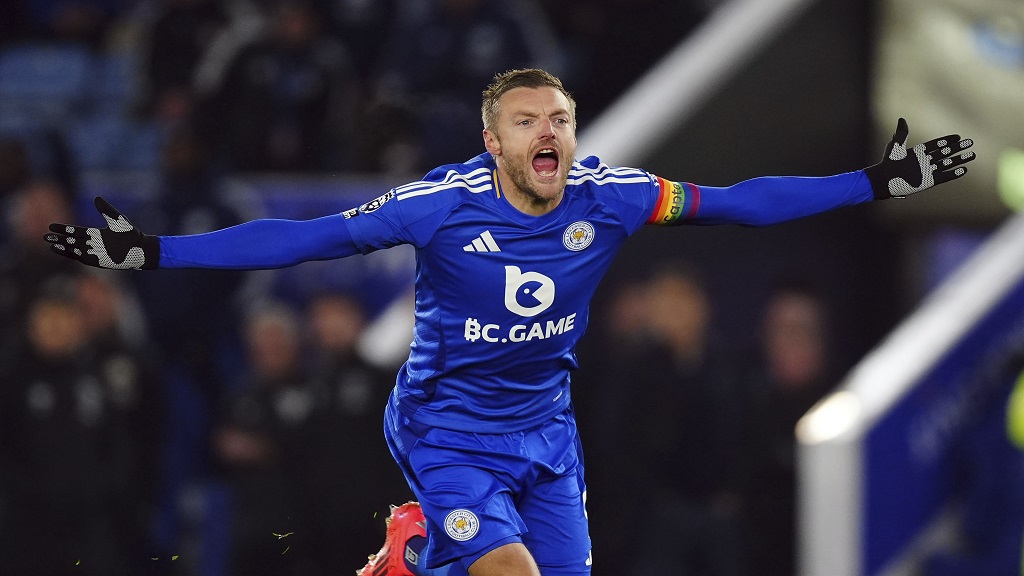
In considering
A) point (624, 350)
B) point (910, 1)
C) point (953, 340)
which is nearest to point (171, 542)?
point (624, 350)

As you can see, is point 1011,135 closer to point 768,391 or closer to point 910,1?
point 910,1

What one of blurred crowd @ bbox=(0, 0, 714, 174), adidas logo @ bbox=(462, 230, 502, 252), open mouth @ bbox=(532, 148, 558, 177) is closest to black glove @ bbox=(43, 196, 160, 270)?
adidas logo @ bbox=(462, 230, 502, 252)

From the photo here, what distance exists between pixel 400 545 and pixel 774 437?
3734 millimetres

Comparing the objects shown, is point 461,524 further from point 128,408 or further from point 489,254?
point 128,408

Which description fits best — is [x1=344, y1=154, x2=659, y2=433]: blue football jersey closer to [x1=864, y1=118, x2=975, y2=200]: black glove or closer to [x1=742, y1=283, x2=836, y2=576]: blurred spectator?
[x1=864, y1=118, x2=975, y2=200]: black glove

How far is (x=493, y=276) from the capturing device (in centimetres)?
458

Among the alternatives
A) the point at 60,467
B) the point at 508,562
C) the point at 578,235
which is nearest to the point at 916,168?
the point at 578,235

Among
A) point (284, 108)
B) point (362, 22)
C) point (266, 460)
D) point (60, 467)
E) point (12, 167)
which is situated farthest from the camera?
point (362, 22)

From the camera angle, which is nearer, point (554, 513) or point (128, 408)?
point (554, 513)

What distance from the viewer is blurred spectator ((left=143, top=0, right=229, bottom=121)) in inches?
395

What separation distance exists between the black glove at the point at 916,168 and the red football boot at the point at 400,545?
6.18ft

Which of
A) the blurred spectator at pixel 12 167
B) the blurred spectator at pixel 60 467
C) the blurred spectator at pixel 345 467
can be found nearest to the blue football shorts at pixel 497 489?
the blurred spectator at pixel 345 467

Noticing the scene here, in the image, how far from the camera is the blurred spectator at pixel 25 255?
859 centimetres

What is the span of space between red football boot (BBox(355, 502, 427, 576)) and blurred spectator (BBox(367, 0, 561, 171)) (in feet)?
15.0
